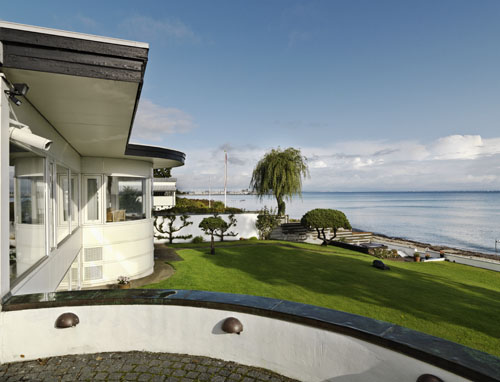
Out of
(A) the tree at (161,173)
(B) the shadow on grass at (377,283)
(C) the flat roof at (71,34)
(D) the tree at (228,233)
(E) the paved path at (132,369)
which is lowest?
(B) the shadow on grass at (377,283)

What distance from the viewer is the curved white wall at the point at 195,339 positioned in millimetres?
2742

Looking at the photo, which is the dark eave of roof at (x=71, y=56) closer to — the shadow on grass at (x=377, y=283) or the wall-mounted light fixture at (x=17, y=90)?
the wall-mounted light fixture at (x=17, y=90)

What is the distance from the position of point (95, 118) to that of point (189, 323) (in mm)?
3774

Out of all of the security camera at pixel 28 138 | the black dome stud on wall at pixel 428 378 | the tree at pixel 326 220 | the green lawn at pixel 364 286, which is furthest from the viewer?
the tree at pixel 326 220

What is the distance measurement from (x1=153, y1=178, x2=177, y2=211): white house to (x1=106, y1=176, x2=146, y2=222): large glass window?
66.4 ft

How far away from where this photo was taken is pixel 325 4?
419 inches

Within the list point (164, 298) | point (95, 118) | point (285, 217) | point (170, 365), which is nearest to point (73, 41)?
point (95, 118)

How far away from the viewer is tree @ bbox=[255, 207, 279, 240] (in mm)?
23266

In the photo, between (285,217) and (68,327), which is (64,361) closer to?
(68,327)

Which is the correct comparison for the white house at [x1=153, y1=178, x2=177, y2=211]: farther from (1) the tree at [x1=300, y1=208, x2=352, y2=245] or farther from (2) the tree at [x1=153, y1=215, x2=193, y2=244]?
(1) the tree at [x1=300, y1=208, x2=352, y2=245]

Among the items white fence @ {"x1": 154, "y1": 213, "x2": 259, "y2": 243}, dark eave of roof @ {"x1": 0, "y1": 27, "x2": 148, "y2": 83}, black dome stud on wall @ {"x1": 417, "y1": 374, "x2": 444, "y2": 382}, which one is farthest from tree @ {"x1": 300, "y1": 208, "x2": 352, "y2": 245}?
dark eave of roof @ {"x1": 0, "y1": 27, "x2": 148, "y2": 83}

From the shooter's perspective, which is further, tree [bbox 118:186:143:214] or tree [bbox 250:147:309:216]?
tree [bbox 250:147:309:216]

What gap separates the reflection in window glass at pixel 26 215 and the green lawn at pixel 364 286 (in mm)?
6378

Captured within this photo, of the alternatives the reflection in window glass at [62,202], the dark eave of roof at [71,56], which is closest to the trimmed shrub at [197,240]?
the reflection in window glass at [62,202]
